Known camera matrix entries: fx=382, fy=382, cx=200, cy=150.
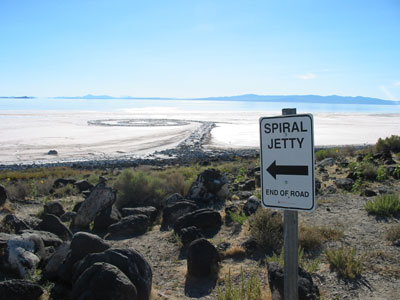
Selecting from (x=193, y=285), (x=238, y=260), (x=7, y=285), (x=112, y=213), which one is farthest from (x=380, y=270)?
(x=112, y=213)

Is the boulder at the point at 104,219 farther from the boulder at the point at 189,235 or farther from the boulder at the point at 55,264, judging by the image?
the boulder at the point at 55,264

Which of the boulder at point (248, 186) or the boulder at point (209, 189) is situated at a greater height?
the boulder at point (209, 189)

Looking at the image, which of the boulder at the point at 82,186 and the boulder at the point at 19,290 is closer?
the boulder at the point at 19,290

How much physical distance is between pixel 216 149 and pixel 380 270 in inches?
1186

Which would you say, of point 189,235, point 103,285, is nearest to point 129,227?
point 189,235

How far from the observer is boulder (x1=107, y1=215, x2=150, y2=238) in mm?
8195

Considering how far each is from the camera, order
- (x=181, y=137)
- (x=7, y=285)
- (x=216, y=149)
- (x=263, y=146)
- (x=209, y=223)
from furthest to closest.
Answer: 1. (x=181, y=137)
2. (x=216, y=149)
3. (x=209, y=223)
4. (x=7, y=285)
5. (x=263, y=146)

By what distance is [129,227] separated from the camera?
8.29 m

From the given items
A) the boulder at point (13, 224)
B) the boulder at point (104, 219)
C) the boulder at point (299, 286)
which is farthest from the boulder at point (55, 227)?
the boulder at point (299, 286)

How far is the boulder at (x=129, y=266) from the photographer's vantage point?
15.3 ft

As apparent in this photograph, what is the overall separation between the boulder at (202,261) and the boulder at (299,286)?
120 cm

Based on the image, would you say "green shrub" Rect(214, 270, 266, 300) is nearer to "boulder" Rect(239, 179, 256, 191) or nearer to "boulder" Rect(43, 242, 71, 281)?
"boulder" Rect(43, 242, 71, 281)

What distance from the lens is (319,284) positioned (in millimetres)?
5016

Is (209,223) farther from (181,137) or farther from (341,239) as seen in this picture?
(181,137)
